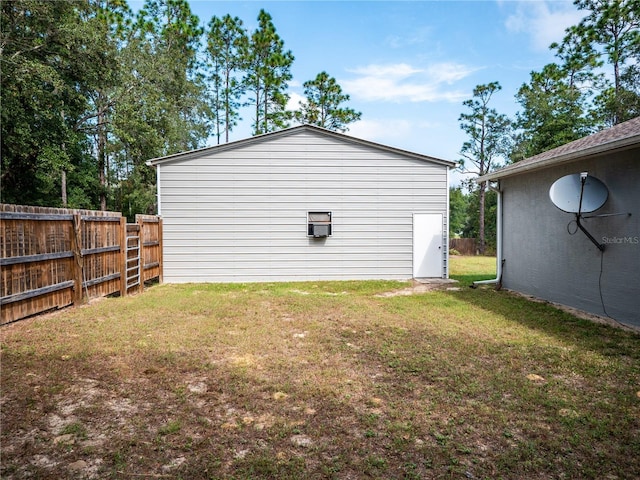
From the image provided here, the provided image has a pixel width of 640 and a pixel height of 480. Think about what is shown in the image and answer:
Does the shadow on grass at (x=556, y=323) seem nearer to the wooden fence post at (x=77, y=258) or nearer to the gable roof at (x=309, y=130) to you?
the gable roof at (x=309, y=130)

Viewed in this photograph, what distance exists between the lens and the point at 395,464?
6.49ft

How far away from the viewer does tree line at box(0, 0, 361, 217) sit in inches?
492

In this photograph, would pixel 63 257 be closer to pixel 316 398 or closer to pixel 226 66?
pixel 316 398

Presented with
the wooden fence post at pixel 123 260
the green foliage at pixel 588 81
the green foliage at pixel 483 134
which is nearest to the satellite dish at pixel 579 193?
the wooden fence post at pixel 123 260

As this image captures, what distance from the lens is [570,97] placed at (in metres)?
19.8

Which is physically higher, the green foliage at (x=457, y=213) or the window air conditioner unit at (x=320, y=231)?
the green foliage at (x=457, y=213)

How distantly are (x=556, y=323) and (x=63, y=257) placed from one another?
6996mm

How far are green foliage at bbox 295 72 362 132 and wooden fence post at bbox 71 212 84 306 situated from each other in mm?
18437

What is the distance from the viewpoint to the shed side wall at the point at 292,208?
9.19 meters

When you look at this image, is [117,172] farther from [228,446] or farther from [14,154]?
[228,446]

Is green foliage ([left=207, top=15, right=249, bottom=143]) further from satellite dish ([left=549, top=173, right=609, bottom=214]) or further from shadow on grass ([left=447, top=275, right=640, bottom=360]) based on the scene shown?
satellite dish ([left=549, top=173, right=609, bottom=214])

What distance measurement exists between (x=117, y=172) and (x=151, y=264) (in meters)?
14.6

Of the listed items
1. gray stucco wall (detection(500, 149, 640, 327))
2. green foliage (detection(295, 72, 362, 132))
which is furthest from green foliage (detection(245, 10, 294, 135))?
gray stucco wall (detection(500, 149, 640, 327))

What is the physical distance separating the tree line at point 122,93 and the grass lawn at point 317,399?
36.3 feet
